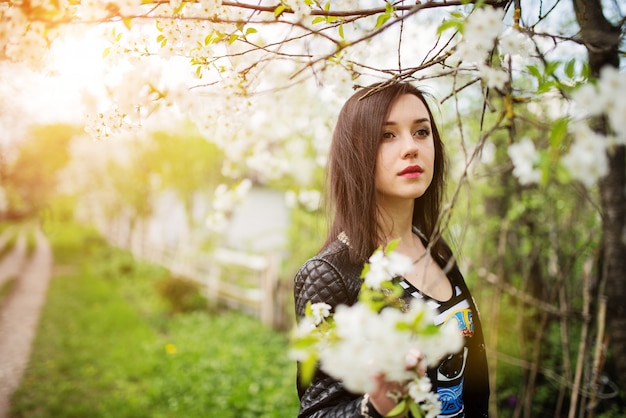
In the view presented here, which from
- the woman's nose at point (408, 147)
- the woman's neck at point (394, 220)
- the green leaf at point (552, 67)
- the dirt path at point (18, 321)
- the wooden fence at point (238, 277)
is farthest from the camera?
the wooden fence at point (238, 277)

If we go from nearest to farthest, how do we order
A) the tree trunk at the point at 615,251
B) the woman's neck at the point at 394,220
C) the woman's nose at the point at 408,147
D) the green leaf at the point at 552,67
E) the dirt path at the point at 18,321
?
the green leaf at the point at 552,67, the woman's nose at the point at 408,147, the woman's neck at the point at 394,220, the tree trunk at the point at 615,251, the dirt path at the point at 18,321

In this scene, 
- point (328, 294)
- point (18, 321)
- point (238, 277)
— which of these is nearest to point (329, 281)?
point (328, 294)

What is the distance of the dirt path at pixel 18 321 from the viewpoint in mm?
4691

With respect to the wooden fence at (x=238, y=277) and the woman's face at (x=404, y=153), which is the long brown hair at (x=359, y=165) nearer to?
the woman's face at (x=404, y=153)

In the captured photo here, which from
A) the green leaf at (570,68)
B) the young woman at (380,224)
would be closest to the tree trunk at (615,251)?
the young woman at (380,224)

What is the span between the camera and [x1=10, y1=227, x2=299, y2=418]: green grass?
156 inches

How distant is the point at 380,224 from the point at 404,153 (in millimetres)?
299

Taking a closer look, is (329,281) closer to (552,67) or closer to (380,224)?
(380,224)

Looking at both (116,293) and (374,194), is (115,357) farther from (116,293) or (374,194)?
(374,194)

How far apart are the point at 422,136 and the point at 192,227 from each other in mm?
8111

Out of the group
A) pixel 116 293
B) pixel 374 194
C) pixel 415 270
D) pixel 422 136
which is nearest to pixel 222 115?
pixel 374 194

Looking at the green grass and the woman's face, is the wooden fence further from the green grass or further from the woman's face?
the woman's face

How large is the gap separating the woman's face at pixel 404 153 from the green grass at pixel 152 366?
9.76 ft

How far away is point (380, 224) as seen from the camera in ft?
4.99
